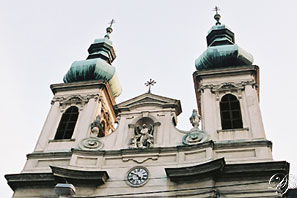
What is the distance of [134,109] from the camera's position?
16516mm

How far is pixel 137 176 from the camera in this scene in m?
13.8

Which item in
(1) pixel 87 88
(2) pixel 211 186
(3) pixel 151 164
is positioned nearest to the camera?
(2) pixel 211 186

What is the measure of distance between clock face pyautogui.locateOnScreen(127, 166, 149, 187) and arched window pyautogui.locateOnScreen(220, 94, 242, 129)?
11.8 ft

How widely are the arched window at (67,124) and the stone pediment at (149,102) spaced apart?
1989mm

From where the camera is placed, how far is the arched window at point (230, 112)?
610 inches

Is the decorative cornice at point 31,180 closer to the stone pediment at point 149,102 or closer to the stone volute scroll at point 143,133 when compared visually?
the stone volute scroll at point 143,133

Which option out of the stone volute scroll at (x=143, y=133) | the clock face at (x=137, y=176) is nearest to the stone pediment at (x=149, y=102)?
the stone volute scroll at (x=143, y=133)

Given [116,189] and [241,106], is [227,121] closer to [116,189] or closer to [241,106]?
[241,106]

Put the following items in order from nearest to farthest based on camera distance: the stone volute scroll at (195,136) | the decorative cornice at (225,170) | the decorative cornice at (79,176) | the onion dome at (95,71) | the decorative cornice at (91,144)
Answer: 1. the decorative cornice at (225,170)
2. the decorative cornice at (79,176)
3. the stone volute scroll at (195,136)
4. the decorative cornice at (91,144)
5. the onion dome at (95,71)

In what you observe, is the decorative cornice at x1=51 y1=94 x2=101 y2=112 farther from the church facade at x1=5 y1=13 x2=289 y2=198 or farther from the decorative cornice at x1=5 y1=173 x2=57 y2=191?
the decorative cornice at x1=5 y1=173 x2=57 y2=191

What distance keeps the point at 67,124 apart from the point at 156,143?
4.14 metres

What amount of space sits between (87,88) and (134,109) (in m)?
2.92

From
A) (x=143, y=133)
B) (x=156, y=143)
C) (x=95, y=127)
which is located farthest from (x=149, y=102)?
(x=95, y=127)

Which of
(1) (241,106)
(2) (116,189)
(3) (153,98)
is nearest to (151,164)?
(2) (116,189)
